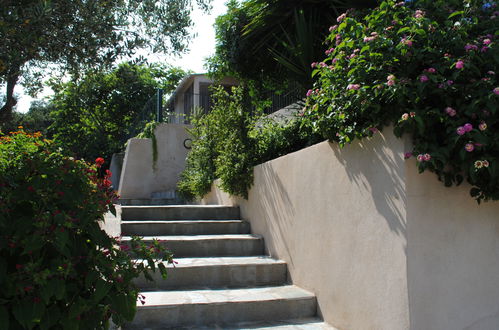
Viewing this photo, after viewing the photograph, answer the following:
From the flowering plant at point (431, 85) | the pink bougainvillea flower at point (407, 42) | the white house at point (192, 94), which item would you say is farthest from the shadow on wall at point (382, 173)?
the white house at point (192, 94)

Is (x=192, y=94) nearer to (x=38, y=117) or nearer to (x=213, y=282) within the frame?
(x=213, y=282)

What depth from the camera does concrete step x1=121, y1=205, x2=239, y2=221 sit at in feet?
19.5

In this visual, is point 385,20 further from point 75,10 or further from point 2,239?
point 2,239

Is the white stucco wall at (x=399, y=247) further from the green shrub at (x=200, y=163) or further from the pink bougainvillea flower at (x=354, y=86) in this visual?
the green shrub at (x=200, y=163)

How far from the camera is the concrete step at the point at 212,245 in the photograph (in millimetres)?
5078

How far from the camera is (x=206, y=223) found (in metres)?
5.77

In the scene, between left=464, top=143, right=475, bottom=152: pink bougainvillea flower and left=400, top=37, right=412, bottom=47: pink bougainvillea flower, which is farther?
left=400, top=37, right=412, bottom=47: pink bougainvillea flower

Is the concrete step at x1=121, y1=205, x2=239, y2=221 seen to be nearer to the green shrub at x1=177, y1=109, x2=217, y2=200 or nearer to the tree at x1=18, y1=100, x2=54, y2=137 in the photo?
the green shrub at x1=177, y1=109, x2=217, y2=200

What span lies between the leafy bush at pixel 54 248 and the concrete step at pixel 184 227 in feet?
9.28

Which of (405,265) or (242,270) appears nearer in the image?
(405,265)

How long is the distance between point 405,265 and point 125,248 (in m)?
1.82

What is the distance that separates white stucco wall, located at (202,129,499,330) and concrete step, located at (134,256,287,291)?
2.64 ft

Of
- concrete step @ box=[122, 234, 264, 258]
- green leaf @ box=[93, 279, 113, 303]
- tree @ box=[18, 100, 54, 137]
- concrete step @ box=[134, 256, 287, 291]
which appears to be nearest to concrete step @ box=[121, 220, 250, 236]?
concrete step @ box=[122, 234, 264, 258]

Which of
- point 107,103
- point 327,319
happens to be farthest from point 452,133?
point 107,103
